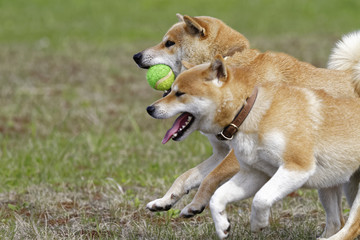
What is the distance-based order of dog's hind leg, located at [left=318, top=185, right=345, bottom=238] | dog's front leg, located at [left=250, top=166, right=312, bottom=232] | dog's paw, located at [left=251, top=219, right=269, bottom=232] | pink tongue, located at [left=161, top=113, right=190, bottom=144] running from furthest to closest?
Result: dog's hind leg, located at [left=318, top=185, right=345, bottom=238] < pink tongue, located at [left=161, top=113, right=190, bottom=144] < dog's paw, located at [left=251, top=219, right=269, bottom=232] < dog's front leg, located at [left=250, top=166, right=312, bottom=232]

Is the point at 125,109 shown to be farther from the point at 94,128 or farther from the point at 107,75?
the point at 107,75

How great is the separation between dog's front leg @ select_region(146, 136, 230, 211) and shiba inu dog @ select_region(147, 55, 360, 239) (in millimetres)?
734

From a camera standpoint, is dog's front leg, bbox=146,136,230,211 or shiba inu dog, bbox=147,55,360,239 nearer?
shiba inu dog, bbox=147,55,360,239

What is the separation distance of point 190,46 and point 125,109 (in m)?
5.77

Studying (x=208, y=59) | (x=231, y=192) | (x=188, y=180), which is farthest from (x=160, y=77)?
(x=231, y=192)

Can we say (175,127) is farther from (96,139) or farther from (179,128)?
(96,139)

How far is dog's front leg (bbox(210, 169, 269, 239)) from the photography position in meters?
4.43

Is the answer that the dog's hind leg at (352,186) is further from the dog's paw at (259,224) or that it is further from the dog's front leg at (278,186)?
the dog's paw at (259,224)

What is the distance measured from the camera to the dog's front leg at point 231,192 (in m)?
4.43

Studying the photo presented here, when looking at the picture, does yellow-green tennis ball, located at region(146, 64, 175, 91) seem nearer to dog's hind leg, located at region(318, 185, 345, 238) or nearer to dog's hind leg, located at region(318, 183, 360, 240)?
dog's hind leg, located at region(318, 185, 345, 238)

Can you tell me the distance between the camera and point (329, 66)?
228 inches

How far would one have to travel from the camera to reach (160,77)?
5551mm

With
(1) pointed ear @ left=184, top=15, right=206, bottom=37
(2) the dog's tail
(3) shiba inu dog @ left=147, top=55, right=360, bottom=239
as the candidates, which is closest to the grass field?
(3) shiba inu dog @ left=147, top=55, right=360, bottom=239

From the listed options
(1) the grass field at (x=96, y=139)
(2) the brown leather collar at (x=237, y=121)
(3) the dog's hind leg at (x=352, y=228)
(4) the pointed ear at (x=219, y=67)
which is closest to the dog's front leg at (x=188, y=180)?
(1) the grass field at (x=96, y=139)
